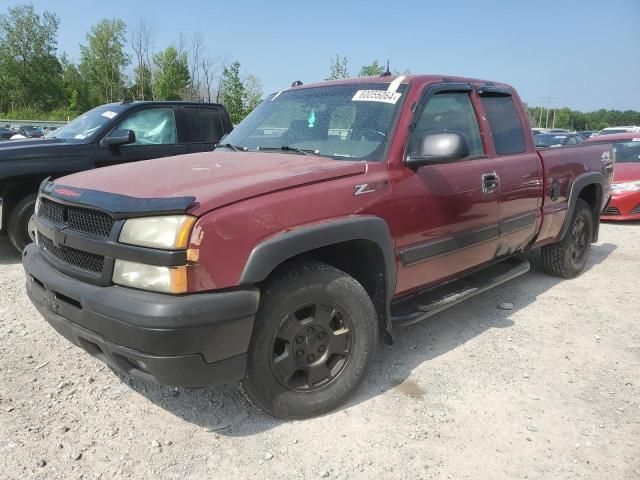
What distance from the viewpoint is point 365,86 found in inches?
135

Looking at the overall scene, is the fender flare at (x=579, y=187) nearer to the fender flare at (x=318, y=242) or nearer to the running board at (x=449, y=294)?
the running board at (x=449, y=294)

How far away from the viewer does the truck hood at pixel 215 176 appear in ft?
7.67

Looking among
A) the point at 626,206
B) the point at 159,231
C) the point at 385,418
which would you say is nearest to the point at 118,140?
the point at 159,231

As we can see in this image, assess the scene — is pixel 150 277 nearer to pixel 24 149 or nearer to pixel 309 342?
pixel 309 342

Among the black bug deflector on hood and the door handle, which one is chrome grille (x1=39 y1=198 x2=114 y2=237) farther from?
the door handle

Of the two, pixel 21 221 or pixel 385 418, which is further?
pixel 21 221

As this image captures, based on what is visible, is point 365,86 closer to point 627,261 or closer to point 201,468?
point 201,468

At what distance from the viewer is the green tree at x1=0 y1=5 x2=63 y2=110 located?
53500 millimetres

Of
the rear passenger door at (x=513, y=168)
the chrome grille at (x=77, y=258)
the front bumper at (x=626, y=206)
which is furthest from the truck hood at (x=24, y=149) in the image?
the front bumper at (x=626, y=206)

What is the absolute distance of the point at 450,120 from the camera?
3.61 meters

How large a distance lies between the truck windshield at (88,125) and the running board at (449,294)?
4491 millimetres

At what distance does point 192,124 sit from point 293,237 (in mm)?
5072

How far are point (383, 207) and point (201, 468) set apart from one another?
5.39 feet

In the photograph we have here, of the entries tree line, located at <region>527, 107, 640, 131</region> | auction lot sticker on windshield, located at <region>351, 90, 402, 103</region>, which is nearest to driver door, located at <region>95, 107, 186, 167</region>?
auction lot sticker on windshield, located at <region>351, 90, 402, 103</region>
